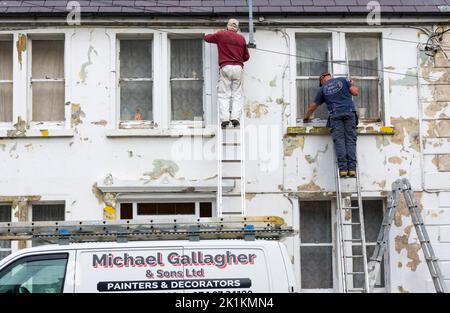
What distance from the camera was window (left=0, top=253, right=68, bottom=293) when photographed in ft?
27.5

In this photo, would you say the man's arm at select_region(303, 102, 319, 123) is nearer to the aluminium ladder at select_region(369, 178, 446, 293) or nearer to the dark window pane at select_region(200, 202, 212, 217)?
the aluminium ladder at select_region(369, 178, 446, 293)

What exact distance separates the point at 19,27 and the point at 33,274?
6.42 meters

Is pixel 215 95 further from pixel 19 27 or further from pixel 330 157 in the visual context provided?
pixel 19 27

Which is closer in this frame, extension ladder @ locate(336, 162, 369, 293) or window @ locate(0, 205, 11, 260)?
extension ladder @ locate(336, 162, 369, 293)

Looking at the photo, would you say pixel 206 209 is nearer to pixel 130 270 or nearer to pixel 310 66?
pixel 310 66

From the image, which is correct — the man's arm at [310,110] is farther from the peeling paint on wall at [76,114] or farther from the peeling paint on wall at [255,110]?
the peeling paint on wall at [76,114]

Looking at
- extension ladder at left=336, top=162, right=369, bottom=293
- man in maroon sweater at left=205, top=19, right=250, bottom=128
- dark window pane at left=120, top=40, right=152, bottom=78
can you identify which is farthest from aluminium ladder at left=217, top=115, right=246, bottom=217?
dark window pane at left=120, top=40, right=152, bottom=78

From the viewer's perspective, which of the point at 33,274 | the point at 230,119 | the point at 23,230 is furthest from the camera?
the point at 230,119

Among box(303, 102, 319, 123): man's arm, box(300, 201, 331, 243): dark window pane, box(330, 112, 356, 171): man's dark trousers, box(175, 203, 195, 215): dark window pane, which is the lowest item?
box(300, 201, 331, 243): dark window pane

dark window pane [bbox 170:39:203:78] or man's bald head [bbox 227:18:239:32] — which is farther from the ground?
man's bald head [bbox 227:18:239:32]

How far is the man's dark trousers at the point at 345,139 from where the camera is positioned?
1298 centimetres

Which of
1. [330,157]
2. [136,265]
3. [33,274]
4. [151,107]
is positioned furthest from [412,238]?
[33,274]

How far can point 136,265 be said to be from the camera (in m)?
8.55

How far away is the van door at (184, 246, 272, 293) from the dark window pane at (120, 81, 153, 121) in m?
5.58
